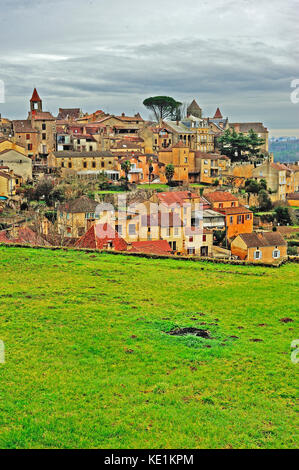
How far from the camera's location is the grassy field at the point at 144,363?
403 inches

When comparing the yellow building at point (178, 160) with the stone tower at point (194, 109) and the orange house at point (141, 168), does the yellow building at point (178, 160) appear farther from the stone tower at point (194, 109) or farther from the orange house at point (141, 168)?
the stone tower at point (194, 109)

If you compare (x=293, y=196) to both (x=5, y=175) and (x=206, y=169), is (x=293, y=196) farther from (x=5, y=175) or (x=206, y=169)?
(x=5, y=175)

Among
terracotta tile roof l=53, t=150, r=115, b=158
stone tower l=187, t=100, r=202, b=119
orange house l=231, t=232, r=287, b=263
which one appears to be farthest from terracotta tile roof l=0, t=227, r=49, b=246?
stone tower l=187, t=100, r=202, b=119

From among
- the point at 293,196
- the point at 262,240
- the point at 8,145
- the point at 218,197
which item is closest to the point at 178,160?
the point at 218,197

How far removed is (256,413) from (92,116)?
295 feet

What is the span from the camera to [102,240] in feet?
121

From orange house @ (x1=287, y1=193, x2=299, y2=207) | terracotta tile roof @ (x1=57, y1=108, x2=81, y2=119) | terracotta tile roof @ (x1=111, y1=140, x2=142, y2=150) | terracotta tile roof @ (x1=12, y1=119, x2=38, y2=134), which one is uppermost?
terracotta tile roof @ (x1=57, y1=108, x2=81, y2=119)

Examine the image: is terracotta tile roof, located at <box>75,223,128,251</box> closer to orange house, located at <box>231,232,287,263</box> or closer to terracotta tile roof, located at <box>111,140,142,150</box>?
orange house, located at <box>231,232,287,263</box>

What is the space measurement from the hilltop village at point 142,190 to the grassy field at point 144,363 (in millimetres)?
12087

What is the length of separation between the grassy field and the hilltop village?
39.7ft

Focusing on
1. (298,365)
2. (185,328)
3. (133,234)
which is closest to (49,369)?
(185,328)

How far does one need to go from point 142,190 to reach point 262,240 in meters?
21.9

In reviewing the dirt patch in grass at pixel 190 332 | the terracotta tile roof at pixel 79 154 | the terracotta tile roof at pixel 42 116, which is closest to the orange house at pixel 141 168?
the terracotta tile roof at pixel 79 154

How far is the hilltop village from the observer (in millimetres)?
42438
